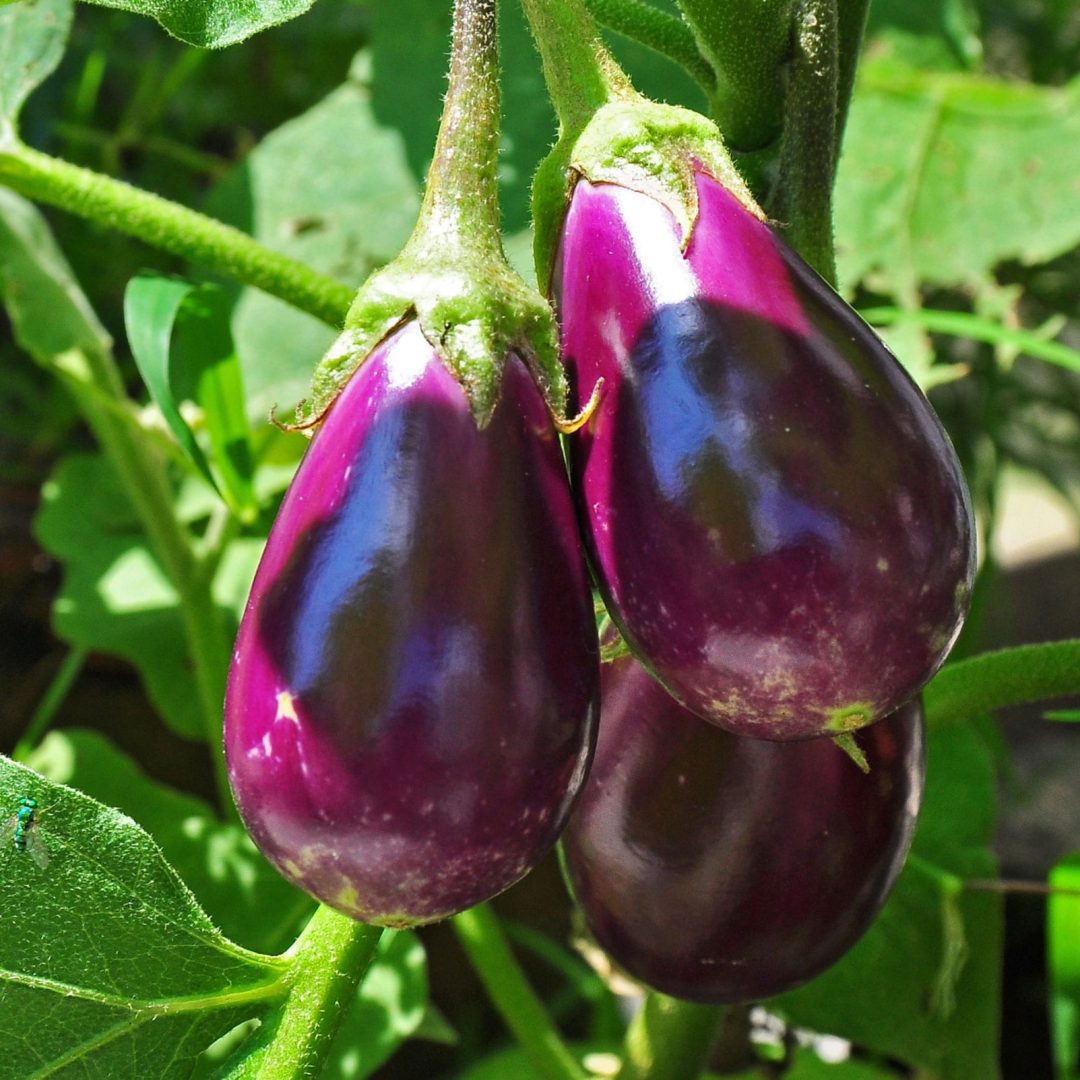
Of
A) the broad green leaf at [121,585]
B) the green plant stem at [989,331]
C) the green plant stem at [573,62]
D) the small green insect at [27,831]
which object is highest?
the green plant stem at [573,62]

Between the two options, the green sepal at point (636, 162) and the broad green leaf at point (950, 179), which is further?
the broad green leaf at point (950, 179)

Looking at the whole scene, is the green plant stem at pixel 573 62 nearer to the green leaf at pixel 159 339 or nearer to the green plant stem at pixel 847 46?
the green plant stem at pixel 847 46

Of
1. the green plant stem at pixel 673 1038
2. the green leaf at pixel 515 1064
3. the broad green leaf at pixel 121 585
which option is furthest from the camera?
the broad green leaf at pixel 121 585

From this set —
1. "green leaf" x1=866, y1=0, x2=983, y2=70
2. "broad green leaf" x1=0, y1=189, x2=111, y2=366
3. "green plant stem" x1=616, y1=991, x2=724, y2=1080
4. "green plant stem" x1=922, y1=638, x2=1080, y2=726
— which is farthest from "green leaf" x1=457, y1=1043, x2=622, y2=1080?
"green leaf" x1=866, y1=0, x2=983, y2=70

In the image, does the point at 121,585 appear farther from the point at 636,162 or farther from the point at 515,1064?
the point at 636,162

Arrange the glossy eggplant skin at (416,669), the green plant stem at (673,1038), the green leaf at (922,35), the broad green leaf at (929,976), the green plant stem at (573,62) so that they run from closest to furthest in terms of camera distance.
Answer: the glossy eggplant skin at (416,669) < the green plant stem at (573,62) < the green plant stem at (673,1038) < the broad green leaf at (929,976) < the green leaf at (922,35)

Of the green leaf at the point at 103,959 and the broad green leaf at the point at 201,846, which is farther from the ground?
the green leaf at the point at 103,959

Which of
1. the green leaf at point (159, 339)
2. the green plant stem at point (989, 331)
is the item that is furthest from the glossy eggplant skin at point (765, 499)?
the green plant stem at point (989, 331)

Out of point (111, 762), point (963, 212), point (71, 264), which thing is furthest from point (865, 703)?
point (71, 264)
